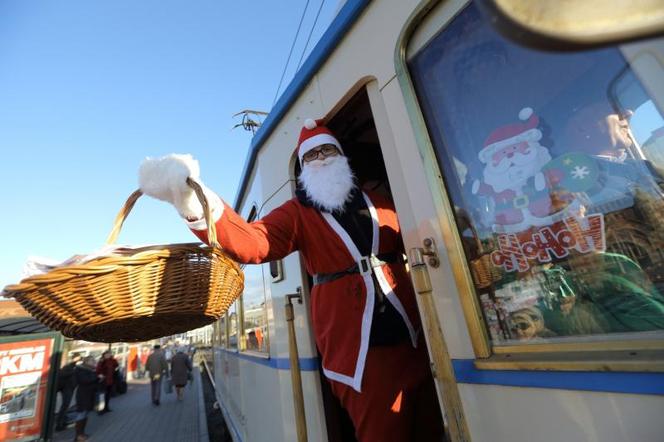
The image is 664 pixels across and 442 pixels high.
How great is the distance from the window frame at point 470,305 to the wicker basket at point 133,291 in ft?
→ 2.54

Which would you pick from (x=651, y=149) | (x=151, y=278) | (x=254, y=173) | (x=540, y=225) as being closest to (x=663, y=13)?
(x=651, y=149)

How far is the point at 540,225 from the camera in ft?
3.26

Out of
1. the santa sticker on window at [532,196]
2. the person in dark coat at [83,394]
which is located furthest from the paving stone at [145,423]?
the santa sticker on window at [532,196]

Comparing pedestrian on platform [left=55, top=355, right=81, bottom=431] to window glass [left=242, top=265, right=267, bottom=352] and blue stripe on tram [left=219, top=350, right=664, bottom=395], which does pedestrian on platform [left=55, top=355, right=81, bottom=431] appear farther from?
blue stripe on tram [left=219, top=350, right=664, bottom=395]

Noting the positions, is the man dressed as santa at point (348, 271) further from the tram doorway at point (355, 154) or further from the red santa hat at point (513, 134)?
the red santa hat at point (513, 134)

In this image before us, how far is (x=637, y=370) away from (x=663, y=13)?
76 centimetres

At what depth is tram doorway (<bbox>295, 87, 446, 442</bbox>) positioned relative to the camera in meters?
1.89

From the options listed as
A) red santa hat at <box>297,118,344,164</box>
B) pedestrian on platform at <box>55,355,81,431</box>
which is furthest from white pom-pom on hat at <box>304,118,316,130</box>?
pedestrian on platform at <box>55,355,81,431</box>

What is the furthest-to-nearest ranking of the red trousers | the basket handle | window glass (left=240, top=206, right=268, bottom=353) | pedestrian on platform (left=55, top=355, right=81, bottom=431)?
pedestrian on platform (left=55, top=355, right=81, bottom=431) → window glass (left=240, top=206, right=268, bottom=353) → the red trousers → the basket handle

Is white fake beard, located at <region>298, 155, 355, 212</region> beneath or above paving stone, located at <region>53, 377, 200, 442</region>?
above

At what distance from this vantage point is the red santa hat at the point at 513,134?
100 cm

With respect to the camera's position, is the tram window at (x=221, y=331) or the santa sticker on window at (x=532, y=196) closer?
the santa sticker on window at (x=532, y=196)

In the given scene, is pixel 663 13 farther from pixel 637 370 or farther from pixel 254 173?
pixel 254 173

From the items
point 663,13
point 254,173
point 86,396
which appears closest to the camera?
point 663,13
